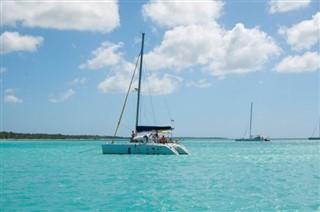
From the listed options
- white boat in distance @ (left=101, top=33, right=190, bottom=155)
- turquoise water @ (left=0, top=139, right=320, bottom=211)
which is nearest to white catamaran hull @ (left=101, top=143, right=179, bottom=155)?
white boat in distance @ (left=101, top=33, right=190, bottom=155)

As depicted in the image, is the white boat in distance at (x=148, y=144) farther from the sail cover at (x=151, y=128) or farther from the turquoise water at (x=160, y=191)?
the turquoise water at (x=160, y=191)

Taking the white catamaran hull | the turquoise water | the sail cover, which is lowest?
the turquoise water

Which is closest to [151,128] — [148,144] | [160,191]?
[148,144]

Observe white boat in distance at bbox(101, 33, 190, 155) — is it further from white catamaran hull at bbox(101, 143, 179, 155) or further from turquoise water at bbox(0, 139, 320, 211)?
turquoise water at bbox(0, 139, 320, 211)

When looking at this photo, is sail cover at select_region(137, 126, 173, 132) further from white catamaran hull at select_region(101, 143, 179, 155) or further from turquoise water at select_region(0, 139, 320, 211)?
turquoise water at select_region(0, 139, 320, 211)

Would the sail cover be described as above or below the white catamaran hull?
above

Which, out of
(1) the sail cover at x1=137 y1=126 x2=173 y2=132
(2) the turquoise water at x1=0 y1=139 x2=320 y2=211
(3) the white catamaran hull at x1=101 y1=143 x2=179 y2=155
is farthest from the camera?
(1) the sail cover at x1=137 y1=126 x2=173 y2=132

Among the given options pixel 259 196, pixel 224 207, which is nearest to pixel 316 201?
pixel 259 196

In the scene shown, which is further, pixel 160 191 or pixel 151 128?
pixel 151 128

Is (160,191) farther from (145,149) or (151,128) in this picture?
(151,128)

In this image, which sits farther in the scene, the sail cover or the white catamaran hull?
the sail cover

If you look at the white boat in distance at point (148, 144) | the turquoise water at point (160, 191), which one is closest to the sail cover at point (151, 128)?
the white boat in distance at point (148, 144)

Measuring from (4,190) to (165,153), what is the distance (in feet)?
82.2

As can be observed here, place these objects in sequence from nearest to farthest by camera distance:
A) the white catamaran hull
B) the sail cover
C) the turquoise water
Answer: the turquoise water < the white catamaran hull < the sail cover
